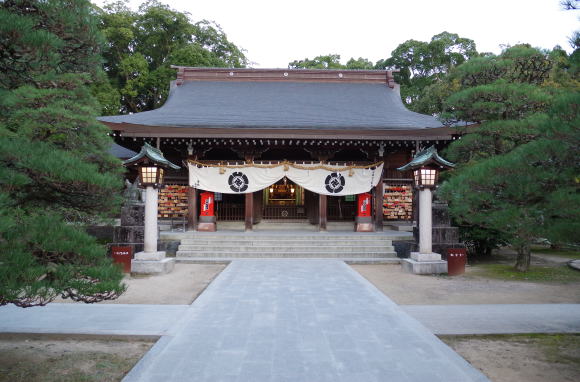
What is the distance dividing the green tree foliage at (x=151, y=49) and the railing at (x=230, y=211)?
44.5ft

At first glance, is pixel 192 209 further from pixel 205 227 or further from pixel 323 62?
pixel 323 62

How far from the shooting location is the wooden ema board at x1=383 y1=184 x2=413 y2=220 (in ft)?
47.8

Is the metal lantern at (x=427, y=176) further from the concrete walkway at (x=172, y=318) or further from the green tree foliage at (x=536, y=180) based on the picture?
the concrete walkway at (x=172, y=318)

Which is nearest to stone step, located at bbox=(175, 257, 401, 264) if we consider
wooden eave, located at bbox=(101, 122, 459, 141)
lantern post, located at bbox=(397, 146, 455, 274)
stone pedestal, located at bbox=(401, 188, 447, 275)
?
stone pedestal, located at bbox=(401, 188, 447, 275)

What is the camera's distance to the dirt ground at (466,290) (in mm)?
6699

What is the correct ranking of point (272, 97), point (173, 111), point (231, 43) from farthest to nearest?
point (231, 43)
point (272, 97)
point (173, 111)

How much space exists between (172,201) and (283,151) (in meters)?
5.03

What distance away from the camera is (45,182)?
10.0ft

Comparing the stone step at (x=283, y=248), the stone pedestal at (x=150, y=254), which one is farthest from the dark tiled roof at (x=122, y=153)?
the stone pedestal at (x=150, y=254)

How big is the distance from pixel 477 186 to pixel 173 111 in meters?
13.2

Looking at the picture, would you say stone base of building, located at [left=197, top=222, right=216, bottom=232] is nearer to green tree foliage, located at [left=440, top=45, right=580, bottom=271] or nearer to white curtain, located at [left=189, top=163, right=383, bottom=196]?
white curtain, located at [left=189, top=163, right=383, bottom=196]

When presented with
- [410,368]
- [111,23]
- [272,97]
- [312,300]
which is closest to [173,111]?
[272,97]

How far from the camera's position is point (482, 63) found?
9.15 metres

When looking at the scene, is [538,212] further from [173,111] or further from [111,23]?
[111,23]
